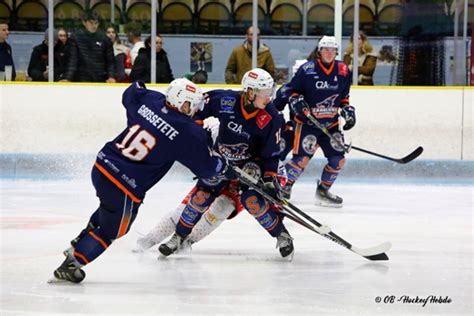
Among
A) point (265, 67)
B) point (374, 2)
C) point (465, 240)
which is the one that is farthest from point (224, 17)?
point (465, 240)

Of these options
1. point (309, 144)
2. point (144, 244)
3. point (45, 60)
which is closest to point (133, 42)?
point (45, 60)

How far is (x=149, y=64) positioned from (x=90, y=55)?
18.5 inches

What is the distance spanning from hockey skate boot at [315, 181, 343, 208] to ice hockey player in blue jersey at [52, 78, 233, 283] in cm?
284

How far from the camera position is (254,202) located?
15.2 ft

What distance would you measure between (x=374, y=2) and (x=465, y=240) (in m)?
3.44

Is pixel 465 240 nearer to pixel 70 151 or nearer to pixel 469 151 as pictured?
pixel 469 151

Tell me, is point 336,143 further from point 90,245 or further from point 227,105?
point 90,245

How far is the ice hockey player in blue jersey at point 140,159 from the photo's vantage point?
395 centimetres

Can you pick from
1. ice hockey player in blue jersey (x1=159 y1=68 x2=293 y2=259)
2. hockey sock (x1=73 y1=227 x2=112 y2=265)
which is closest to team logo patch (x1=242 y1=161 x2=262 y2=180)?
ice hockey player in blue jersey (x1=159 y1=68 x2=293 y2=259)

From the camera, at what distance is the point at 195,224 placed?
188 inches

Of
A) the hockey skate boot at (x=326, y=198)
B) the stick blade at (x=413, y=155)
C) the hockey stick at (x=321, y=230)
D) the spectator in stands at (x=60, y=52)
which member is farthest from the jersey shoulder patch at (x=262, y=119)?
the spectator in stands at (x=60, y=52)

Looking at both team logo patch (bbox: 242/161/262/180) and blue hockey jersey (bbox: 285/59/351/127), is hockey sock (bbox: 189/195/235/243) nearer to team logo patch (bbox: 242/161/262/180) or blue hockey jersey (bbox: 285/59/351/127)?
team logo patch (bbox: 242/161/262/180)

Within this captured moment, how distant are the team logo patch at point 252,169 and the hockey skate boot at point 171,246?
0.42 meters

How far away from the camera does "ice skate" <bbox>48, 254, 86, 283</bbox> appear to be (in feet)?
13.3
